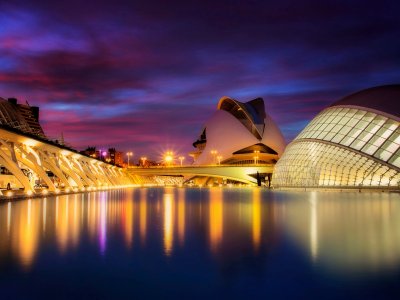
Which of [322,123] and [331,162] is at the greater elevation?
[322,123]

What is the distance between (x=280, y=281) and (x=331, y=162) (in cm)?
4456

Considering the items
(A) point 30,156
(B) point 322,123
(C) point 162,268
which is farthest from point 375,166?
(C) point 162,268

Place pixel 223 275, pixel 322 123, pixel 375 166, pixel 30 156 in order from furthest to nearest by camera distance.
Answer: pixel 322 123 → pixel 375 166 → pixel 30 156 → pixel 223 275

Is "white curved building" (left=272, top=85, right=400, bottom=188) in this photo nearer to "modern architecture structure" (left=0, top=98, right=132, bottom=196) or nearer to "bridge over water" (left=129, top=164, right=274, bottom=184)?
"modern architecture structure" (left=0, top=98, right=132, bottom=196)

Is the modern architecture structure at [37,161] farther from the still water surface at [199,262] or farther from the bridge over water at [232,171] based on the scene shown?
the bridge over water at [232,171]

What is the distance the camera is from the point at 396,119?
44750 millimetres

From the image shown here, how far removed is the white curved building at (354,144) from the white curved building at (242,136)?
52.3 meters

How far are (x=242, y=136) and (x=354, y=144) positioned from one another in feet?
217

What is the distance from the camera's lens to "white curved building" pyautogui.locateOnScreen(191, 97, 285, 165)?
366 ft

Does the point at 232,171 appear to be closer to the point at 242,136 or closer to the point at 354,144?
the point at 242,136

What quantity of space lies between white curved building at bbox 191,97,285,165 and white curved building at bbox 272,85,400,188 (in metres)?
52.3

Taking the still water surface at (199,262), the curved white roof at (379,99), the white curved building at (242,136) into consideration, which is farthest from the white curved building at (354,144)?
the white curved building at (242,136)

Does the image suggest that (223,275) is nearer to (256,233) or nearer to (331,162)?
(256,233)

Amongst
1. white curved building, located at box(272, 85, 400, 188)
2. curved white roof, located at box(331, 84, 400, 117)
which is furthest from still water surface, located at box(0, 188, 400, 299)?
curved white roof, located at box(331, 84, 400, 117)
